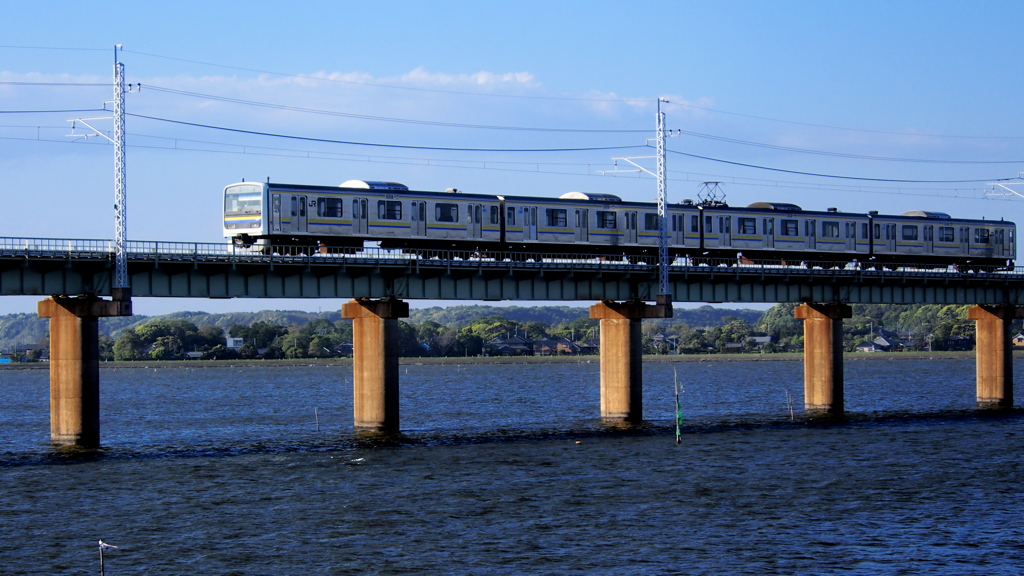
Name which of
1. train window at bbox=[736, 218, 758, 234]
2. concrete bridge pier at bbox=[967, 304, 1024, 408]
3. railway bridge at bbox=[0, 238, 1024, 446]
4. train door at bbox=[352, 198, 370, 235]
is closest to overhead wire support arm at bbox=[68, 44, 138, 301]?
railway bridge at bbox=[0, 238, 1024, 446]

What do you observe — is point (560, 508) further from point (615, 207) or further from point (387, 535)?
point (615, 207)

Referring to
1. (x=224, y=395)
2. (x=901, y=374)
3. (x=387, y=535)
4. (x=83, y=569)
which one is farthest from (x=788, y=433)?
(x=901, y=374)

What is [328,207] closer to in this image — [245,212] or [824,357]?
[245,212]

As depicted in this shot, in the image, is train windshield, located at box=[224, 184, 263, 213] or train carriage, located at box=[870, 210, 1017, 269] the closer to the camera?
train windshield, located at box=[224, 184, 263, 213]

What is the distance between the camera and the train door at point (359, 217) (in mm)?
65250

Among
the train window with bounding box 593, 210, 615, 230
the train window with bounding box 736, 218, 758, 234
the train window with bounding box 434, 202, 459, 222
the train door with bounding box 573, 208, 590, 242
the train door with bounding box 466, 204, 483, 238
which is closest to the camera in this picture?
the train window with bounding box 434, 202, 459, 222

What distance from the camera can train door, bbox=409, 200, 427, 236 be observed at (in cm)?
6706

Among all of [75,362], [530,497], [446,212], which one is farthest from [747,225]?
[75,362]

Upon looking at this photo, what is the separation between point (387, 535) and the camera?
38000mm

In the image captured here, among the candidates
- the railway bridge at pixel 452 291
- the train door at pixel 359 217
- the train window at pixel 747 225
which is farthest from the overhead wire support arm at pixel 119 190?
the train window at pixel 747 225

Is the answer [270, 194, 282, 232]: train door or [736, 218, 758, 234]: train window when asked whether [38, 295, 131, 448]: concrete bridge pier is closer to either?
[270, 194, 282, 232]: train door

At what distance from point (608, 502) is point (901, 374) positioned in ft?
427

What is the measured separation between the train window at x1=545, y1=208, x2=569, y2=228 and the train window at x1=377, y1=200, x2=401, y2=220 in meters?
10.4

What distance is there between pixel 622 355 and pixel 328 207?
1962 cm
